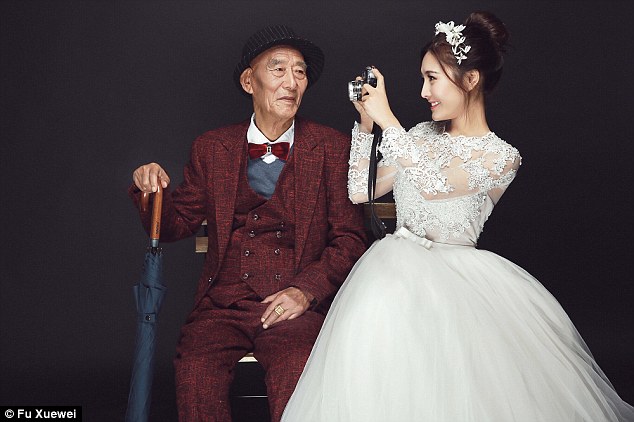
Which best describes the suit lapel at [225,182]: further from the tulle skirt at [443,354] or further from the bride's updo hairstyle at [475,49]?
the bride's updo hairstyle at [475,49]

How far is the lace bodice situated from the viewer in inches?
160

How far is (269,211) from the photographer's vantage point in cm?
441

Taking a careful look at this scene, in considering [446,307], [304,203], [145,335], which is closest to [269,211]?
[304,203]

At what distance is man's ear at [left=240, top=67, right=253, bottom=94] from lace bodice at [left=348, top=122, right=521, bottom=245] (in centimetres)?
76

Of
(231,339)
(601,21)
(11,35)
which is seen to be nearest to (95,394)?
(231,339)

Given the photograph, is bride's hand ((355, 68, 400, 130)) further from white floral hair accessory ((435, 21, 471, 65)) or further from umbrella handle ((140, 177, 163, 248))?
umbrella handle ((140, 177, 163, 248))

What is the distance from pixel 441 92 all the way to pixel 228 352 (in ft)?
4.38

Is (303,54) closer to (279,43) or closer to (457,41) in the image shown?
(279,43)

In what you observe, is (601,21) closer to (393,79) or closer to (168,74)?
(393,79)

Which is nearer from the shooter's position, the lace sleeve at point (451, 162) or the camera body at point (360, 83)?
the lace sleeve at point (451, 162)

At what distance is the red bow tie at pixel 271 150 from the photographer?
4.47 meters

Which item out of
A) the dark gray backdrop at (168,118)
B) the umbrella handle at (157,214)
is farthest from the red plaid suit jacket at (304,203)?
the dark gray backdrop at (168,118)

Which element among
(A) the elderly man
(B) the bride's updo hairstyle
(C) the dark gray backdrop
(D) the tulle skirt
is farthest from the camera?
(C) the dark gray backdrop

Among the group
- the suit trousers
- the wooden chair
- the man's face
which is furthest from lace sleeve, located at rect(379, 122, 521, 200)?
the suit trousers
